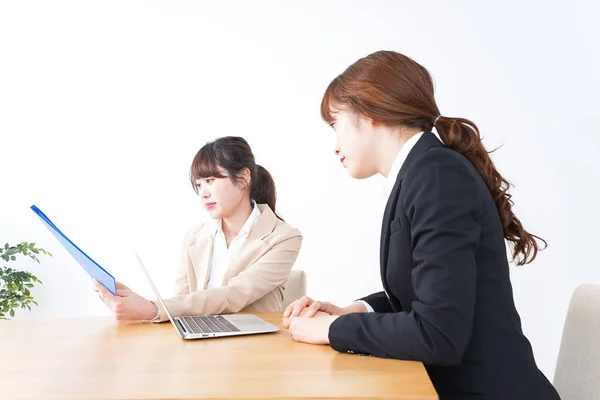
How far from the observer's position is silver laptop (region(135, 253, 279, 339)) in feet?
4.92

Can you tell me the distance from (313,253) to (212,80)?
1.17m

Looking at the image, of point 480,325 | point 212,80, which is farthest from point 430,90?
point 212,80

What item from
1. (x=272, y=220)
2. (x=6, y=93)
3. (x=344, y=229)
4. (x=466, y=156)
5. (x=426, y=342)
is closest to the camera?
(x=426, y=342)

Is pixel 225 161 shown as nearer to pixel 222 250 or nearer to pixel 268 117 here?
pixel 222 250

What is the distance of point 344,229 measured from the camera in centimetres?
398

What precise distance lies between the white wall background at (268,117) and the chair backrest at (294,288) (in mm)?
1432

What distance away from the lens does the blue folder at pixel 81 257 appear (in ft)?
4.83

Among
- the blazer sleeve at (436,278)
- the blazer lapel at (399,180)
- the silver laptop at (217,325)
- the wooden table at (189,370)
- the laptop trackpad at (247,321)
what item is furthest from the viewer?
the laptop trackpad at (247,321)

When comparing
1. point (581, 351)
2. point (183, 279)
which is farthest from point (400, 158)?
point (183, 279)

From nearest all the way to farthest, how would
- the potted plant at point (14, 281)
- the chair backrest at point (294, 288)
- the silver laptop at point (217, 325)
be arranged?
the silver laptop at point (217, 325)
the chair backrest at point (294, 288)
the potted plant at point (14, 281)

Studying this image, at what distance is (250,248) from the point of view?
230cm

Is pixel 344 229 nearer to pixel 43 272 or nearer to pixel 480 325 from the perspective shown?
pixel 43 272

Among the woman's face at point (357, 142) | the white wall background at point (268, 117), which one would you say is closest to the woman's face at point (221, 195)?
the woman's face at point (357, 142)

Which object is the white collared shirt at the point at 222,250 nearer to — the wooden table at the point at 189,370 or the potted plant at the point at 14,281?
the wooden table at the point at 189,370
